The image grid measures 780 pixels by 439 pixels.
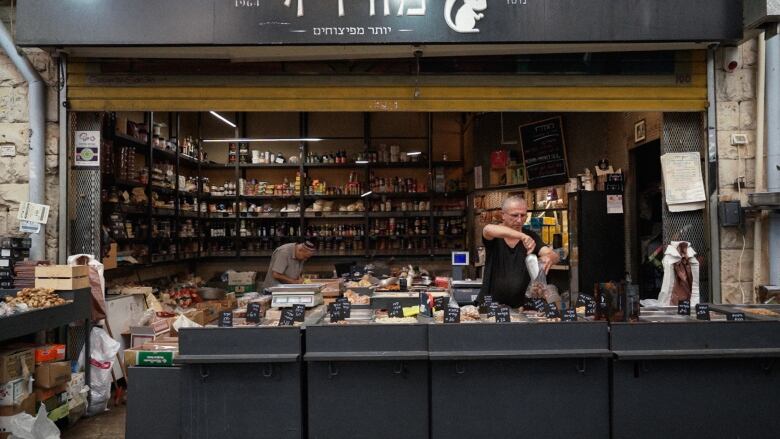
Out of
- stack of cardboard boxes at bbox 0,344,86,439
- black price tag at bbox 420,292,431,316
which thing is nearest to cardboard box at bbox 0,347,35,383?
stack of cardboard boxes at bbox 0,344,86,439

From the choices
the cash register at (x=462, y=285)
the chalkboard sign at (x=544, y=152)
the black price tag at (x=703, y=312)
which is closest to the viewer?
the black price tag at (x=703, y=312)

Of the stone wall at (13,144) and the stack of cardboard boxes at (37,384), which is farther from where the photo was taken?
the stone wall at (13,144)

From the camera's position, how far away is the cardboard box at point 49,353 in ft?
14.6

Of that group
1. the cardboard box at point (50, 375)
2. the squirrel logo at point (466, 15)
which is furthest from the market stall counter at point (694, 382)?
the cardboard box at point (50, 375)

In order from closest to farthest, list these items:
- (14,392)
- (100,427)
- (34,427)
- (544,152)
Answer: (34,427), (14,392), (100,427), (544,152)

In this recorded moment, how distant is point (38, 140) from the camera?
5.28m

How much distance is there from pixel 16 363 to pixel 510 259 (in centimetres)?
395

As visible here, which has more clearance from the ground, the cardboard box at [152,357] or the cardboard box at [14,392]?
the cardboard box at [152,357]

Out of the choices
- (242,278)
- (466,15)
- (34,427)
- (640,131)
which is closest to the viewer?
(34,427)

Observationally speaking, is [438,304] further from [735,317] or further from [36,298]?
[36,298]

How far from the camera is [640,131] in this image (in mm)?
6703

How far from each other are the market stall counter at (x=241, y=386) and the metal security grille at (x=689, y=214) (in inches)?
160

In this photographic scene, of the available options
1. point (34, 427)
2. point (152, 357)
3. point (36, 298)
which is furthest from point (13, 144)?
point (152, 357)

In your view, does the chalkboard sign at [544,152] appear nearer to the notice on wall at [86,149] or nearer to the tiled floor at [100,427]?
the notice on wall at [86,149]
